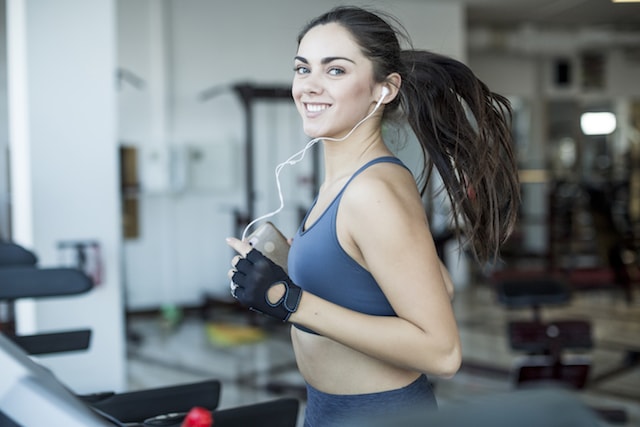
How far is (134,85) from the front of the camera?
23.8 feet

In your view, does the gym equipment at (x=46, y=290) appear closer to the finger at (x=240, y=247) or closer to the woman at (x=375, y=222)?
the woman at (x=375, y=222)

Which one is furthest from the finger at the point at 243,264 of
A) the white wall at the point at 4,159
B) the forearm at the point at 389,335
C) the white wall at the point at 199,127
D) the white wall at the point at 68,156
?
the white wall at the point at 199,127

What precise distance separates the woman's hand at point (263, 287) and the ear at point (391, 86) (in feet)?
1.44

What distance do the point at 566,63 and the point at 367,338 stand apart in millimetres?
10297

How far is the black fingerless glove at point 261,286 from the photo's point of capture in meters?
1.26

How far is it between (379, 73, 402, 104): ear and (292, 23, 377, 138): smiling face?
3 cm

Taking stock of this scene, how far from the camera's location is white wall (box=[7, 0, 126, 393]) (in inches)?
132

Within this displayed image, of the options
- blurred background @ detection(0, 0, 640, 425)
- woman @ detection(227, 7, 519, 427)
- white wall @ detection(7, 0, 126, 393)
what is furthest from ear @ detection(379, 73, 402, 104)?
white wall @ detection(7, 0, 126, 393)

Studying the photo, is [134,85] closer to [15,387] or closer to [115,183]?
[115,183]

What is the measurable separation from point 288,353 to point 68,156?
110 inches

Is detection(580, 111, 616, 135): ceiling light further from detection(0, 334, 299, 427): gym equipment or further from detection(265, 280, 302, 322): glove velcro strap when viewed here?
detection(265, 280, 302, 322): glove velcro strap

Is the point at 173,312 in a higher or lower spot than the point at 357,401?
lower

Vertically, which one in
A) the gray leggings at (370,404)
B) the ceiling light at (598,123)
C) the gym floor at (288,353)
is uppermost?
the ceiling light at (598,123)

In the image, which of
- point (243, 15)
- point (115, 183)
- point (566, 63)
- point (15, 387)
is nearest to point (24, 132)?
point (115, 183)
